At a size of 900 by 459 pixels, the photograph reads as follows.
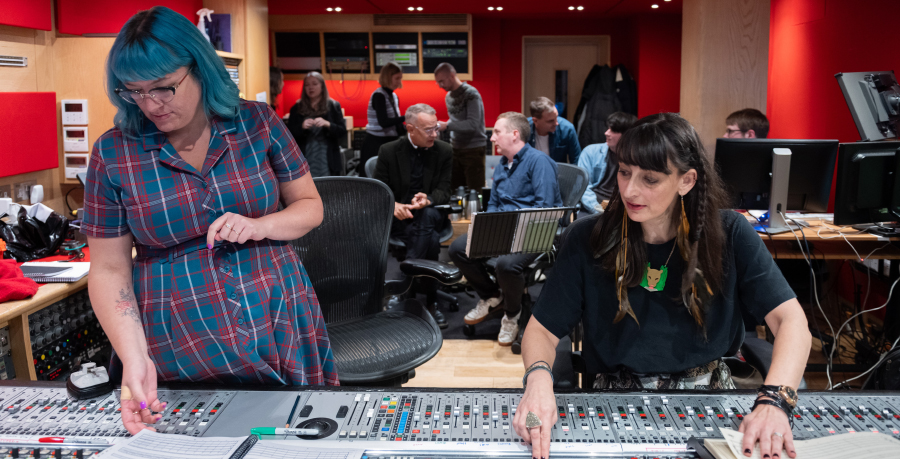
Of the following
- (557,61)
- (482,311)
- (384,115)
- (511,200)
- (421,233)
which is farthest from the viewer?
(557,61)

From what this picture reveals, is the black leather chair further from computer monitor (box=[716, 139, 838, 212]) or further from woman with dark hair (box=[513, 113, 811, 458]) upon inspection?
woman with dark hair (box=[513, 113, 811, 458])

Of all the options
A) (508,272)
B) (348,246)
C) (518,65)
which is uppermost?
(518,65)

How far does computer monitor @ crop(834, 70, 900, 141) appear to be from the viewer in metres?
3.62

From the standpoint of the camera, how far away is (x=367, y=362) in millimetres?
2254

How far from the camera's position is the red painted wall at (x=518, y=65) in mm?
8750

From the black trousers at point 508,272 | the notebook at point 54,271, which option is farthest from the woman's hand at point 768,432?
the black trousers at point 508,272

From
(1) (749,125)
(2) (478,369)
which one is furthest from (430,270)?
(1) (749,125)

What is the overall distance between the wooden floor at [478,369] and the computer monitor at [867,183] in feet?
2.90

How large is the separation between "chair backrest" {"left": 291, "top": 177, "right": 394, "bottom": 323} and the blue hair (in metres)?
0.98

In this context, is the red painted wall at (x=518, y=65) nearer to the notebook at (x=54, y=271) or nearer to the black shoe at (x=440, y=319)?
the black shoe at (x=440, y=319)

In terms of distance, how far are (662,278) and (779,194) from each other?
2.17 meters

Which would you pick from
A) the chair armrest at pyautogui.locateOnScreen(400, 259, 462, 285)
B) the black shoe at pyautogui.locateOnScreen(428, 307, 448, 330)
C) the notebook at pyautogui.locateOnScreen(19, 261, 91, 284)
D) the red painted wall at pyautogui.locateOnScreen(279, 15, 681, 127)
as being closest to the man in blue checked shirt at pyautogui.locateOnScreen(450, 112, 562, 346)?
the black shoe at pyautogui.locateOnScreen(428, 307, 448, 330)

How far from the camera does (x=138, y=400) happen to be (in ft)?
4.02

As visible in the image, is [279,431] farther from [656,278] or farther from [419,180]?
[419,180]
